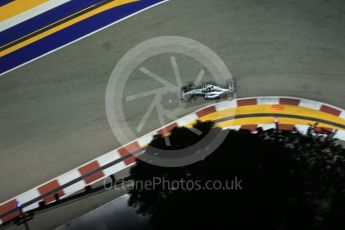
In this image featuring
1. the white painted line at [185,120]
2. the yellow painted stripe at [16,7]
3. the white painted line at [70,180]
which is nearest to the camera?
the white painted line at [70,180]

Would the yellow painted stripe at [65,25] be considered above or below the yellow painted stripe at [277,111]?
above

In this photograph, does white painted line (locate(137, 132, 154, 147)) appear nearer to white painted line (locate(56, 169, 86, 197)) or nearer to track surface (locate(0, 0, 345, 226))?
track surface (locate(0, 0, 345, 226))

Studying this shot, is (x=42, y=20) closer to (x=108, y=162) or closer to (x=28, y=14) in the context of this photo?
(x=28, y=14)

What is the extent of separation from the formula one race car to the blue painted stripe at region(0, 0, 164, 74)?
2681mm

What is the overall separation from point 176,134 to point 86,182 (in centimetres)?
420

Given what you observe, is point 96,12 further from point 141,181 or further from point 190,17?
point 141,181

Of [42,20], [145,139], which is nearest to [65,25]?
[42,20]

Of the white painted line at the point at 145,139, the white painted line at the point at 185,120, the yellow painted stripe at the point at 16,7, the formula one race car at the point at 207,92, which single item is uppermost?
the yellow painted stripe at the point at 16,7

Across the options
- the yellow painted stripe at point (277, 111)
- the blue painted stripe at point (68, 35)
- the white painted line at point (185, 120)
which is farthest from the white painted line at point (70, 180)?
the yellow painted stripe at point (277, 111)

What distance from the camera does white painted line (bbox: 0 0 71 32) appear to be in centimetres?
1152

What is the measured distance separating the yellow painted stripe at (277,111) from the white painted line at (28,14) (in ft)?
16.9

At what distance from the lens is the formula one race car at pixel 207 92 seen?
1127 cm

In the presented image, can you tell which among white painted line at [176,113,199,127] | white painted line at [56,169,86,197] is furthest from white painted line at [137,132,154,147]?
white painted line at [56,169,86,197]

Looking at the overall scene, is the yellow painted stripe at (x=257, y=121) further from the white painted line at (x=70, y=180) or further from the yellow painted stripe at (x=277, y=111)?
the white painted line at (x=70, y=180)
